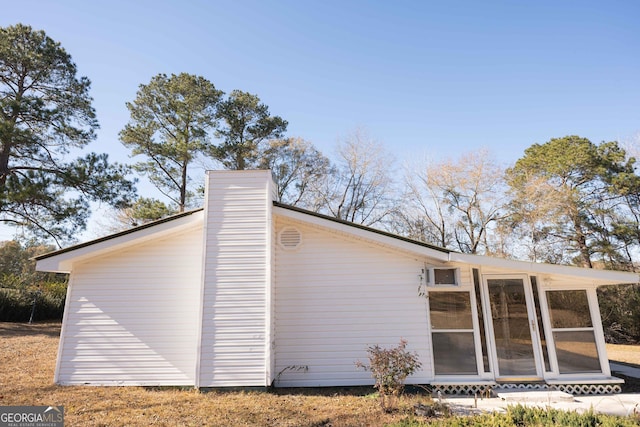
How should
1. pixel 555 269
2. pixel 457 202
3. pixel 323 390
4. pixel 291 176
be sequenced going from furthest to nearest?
pixel 291 176
pixel 457 202
pixel 323 390
pixel 555 269

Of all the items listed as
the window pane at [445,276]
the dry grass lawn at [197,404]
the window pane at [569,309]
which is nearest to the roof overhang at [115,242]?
the dry grass lawn at [197,404]

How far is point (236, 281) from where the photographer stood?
675 centimetres

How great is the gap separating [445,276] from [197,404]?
531cm

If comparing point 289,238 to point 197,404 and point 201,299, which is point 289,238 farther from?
point 197,404

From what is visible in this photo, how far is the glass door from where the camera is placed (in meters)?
6.83

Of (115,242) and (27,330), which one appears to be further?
(27,330)

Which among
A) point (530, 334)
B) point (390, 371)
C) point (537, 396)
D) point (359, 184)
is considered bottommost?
point (537, 396)

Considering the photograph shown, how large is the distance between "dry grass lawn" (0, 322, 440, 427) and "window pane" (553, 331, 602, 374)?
3.16 meters

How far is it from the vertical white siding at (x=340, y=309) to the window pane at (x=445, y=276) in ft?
1.27

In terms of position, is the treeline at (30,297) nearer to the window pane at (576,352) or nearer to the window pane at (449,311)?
the window pane at (449,311)

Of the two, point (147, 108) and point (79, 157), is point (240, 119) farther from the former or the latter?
point (79, 157)

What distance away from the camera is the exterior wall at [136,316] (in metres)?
6.83

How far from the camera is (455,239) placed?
22.8m

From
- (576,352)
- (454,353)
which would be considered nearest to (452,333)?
(454,353)
